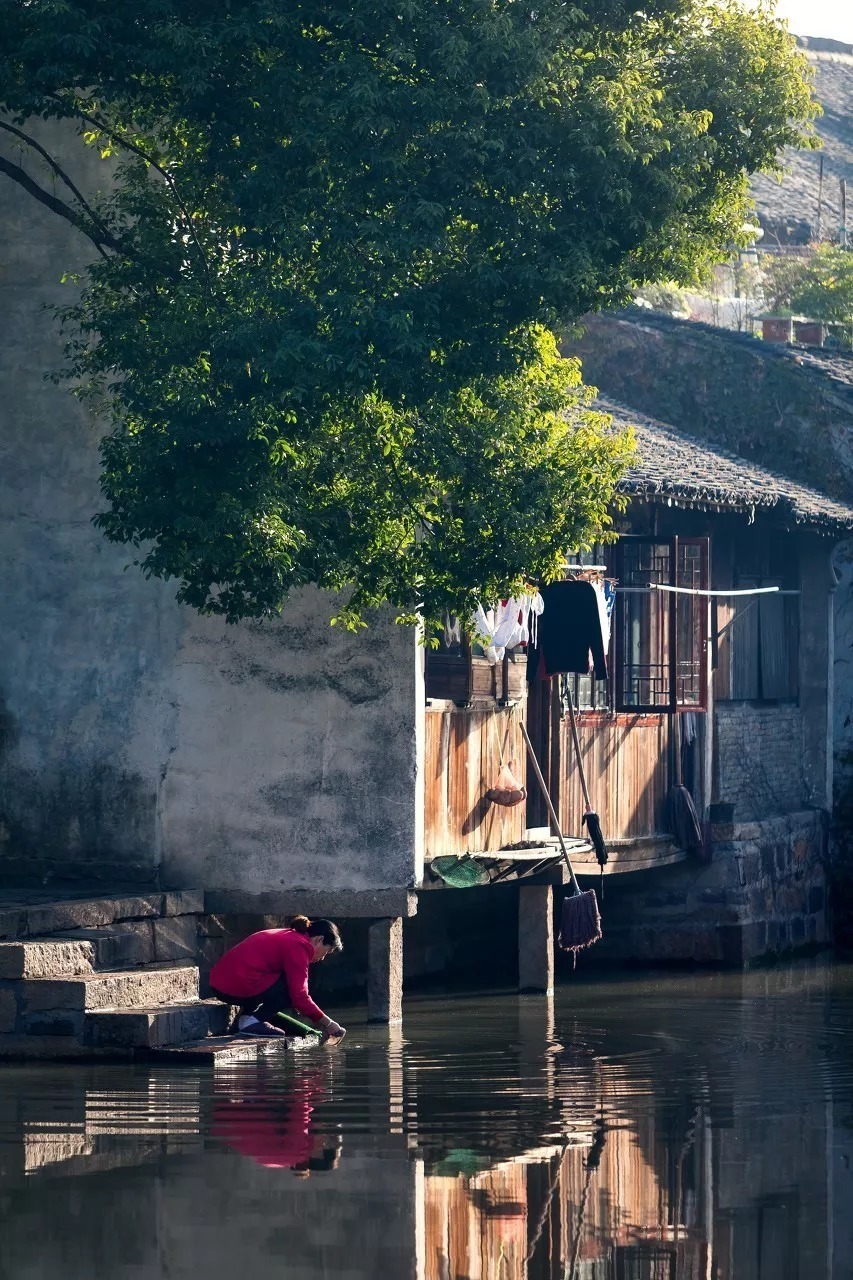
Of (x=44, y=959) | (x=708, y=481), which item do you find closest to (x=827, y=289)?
(x=708, y=481)

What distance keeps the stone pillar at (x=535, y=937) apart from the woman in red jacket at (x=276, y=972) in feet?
12.6

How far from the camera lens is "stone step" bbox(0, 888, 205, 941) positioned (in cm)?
1322

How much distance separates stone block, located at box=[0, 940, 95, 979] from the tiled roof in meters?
6.39

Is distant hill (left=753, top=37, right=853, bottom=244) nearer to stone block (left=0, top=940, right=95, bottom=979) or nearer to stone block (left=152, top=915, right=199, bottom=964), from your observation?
stone block (left=152, top=915, right=199, bottom=964)

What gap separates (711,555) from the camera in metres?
20.7

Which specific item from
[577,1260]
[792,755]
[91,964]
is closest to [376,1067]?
[91,964]

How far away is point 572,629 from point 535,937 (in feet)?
8.96

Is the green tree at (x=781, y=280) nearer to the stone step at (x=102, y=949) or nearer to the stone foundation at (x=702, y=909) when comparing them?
the stone foundation at (x=702, y=909)

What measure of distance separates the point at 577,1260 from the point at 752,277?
25963mm

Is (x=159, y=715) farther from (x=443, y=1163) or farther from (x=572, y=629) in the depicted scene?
(x=443, y=1163)

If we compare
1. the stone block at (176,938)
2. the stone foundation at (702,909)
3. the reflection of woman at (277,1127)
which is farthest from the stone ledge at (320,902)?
the stone foundation at (702,909)

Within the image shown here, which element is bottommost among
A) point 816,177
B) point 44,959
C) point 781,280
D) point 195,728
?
point 44,959

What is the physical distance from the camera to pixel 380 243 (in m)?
12.8

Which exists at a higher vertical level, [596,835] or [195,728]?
[195,728]
